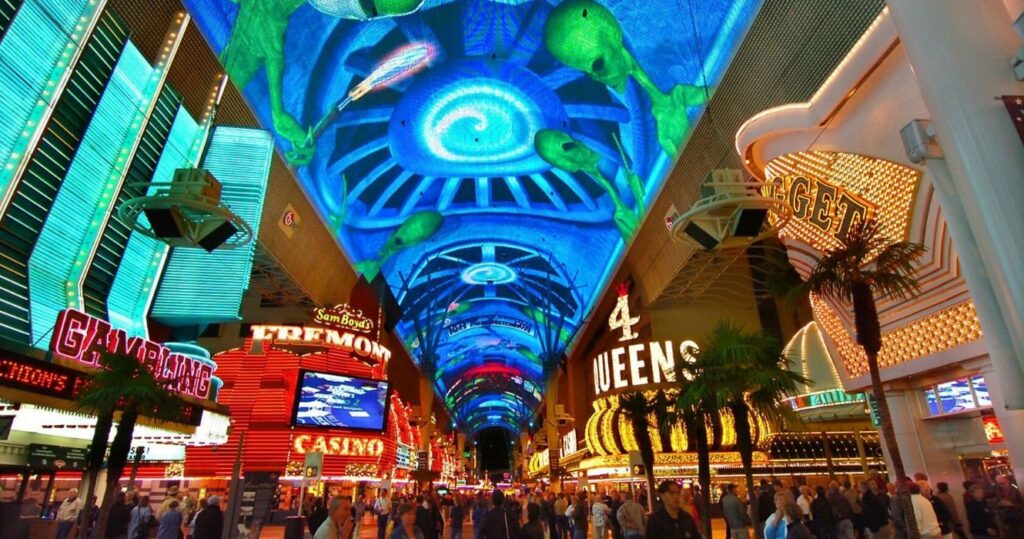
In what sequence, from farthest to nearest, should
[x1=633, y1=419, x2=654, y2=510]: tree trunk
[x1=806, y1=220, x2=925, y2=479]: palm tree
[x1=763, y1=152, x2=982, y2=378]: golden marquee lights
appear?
[x1=633, y1=419, x2=654, y2=510]: tree trunk < [x1=763, y1=152, x2=982, y2=378]: golden marquee lights < [x1=806, y1=220, x2=925, y2=479]: palm tree

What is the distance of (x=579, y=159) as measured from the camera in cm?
2655

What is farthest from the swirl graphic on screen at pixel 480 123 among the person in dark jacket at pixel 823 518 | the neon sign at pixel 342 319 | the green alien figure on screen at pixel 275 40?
the person in dark jacket at pixel 823 518

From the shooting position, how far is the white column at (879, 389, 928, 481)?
11.7m

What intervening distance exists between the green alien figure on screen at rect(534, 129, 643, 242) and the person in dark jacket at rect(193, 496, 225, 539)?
20897 millimetres

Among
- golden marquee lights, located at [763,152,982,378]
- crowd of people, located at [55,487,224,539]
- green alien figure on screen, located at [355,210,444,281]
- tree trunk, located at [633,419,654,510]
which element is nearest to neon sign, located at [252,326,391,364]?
green alien figure on screen, located at [355,210,444,281]

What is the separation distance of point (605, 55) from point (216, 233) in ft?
54.1

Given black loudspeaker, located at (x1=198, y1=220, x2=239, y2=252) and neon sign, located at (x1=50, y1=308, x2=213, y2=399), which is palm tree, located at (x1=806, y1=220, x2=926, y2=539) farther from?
neon sign, located at (x1=50, y1=308, x2=213, y2=399)

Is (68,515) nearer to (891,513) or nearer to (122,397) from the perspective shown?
(122,397)

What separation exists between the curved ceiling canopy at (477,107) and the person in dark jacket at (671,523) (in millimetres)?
12040

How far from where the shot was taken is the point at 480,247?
3856 centimetres

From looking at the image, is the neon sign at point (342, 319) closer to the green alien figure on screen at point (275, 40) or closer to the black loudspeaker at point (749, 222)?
the green alien figure on screen at point (275, 40)

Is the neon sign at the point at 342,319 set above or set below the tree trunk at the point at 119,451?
above

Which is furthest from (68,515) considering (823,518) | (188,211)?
(823,518)

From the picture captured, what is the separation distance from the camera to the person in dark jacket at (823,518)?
8906 mm
